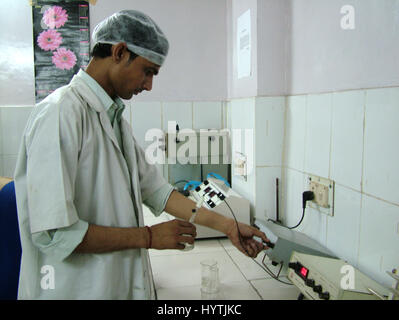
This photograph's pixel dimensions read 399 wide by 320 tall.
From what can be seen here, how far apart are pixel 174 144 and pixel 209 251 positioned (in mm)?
786

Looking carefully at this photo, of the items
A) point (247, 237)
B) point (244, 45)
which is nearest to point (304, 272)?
point (247, 237)

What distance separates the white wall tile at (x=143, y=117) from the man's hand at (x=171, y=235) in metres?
1.46

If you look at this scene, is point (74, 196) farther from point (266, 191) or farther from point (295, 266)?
point (266, 191)

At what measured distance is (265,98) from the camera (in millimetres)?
1599

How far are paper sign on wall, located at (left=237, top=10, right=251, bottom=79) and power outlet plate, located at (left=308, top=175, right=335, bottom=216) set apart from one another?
2.23 feet

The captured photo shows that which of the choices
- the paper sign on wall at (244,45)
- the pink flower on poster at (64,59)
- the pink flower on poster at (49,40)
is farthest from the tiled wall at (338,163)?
the pink flower on poster at (49,40)

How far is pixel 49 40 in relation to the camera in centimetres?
226

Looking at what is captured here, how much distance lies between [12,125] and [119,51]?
1792 millimetres

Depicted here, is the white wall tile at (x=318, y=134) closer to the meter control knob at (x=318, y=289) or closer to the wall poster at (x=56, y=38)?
the meter control knob at (x=318, y=289)

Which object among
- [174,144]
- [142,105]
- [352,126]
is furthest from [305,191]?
[142,105]

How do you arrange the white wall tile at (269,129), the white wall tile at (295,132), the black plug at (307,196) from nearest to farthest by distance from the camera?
1. the black plug at (307,196)
2. the white wall tile at (295,132)
3. the white wall tile at (269,129)

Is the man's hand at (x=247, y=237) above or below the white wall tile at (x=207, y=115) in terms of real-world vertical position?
below

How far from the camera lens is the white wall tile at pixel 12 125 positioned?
89.6 inches
